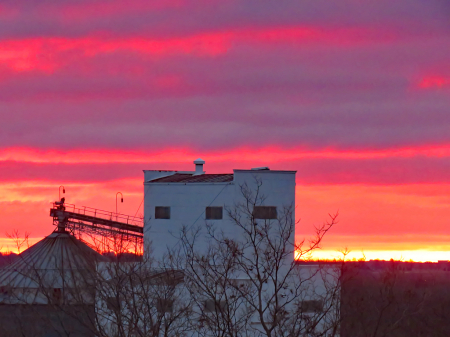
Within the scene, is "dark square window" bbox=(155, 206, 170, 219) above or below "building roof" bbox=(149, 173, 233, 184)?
below

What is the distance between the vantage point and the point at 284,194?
45.2 metres

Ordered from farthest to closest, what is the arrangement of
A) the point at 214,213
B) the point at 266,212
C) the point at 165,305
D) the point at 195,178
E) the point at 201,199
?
the point at 195,178 < the point at 201,199 < the point at 214,213 < the point at 266,212 < the point at 165,305

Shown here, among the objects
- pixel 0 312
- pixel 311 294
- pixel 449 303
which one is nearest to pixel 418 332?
pixel 449 303

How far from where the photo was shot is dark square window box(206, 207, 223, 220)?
4591 cm

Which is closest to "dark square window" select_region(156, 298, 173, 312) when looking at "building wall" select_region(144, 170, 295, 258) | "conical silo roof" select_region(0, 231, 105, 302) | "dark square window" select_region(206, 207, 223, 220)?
"building wall" select_region(144, 170, 295, 258)

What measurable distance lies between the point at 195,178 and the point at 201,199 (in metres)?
3.00

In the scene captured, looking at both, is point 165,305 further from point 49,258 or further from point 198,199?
point 49,258

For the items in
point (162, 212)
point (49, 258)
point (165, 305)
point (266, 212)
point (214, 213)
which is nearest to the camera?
point (165, 305)

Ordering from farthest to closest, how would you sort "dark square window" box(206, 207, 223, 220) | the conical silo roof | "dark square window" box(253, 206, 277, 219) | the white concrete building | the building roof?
the conical silo roof → the building roof → "dark square window" box(206, 207, 223, 220) → the white concrete building → "dark square window" box(253, 206, 277, 219)

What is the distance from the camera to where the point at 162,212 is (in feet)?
156

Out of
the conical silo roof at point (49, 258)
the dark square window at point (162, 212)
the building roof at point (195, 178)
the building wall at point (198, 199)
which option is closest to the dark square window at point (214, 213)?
the building wall at point (198, 199)

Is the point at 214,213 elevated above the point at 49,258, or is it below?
above

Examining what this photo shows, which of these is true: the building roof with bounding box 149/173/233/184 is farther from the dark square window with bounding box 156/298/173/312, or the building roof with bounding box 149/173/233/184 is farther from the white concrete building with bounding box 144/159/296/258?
the dark square window with bounding box 156/298/173/312

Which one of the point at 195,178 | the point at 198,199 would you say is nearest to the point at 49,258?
the point at 195,178
